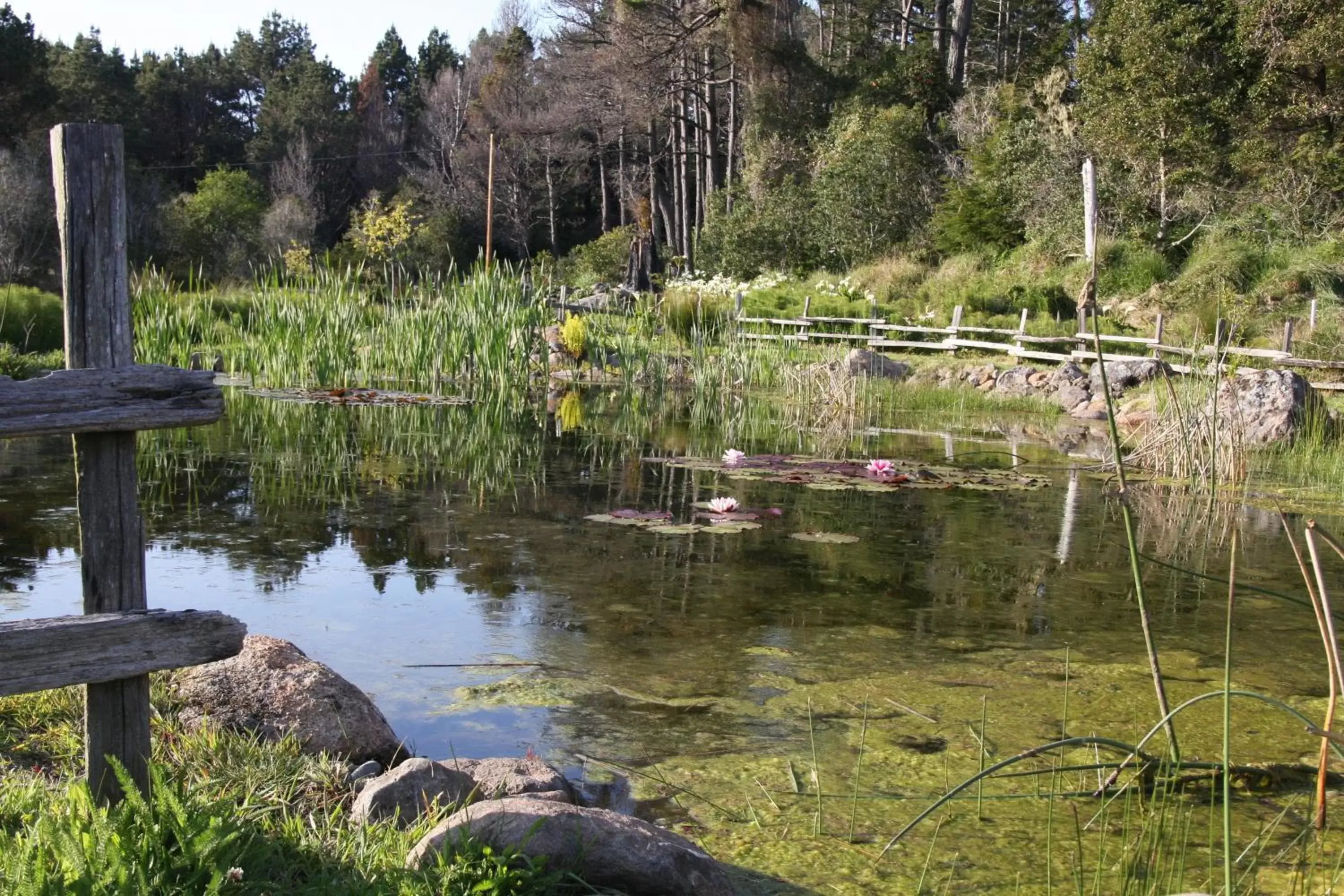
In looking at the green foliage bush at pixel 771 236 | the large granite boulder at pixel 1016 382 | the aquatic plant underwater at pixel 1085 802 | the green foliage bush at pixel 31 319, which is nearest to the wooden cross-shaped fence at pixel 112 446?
the aquatic plant underwater at pixel 1085 802

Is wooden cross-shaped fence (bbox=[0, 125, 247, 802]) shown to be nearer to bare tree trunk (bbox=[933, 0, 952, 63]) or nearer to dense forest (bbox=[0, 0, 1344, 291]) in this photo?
dense forest (bbox=[0, 0, 1344, 291])

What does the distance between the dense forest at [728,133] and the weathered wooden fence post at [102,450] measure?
10.3m

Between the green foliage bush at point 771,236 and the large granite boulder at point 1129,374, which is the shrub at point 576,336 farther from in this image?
the green foliage bush at point 771,236

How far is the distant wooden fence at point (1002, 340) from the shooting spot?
47.2 feet

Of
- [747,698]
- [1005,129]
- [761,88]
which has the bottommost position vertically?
[747,698]

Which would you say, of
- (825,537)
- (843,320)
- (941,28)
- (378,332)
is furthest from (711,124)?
(825,537)

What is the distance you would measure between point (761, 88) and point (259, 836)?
2992 cm

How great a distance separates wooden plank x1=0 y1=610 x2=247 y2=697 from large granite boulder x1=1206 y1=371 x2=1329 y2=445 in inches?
358

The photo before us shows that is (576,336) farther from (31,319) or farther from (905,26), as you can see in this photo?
(905,26)

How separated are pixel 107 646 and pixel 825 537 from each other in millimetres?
4214

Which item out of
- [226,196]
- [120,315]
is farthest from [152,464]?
[226,196]

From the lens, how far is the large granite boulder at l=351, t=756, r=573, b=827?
2486mm

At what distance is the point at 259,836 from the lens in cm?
227

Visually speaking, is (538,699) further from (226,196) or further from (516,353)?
(226,196)
